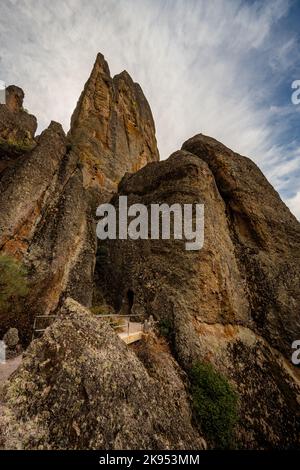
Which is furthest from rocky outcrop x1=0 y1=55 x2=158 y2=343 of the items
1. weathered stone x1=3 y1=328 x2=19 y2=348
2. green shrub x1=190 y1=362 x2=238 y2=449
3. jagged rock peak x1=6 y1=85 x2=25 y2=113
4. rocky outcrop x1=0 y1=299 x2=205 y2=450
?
jagged rock peak x1=6 y1=85 x2=25 y2=113

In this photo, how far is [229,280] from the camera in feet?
43.4

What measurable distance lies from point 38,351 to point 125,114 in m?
32.8

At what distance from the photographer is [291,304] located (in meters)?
13.3

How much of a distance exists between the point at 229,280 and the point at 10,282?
11.3 m

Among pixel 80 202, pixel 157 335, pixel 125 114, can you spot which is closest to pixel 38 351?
pixel 157 335

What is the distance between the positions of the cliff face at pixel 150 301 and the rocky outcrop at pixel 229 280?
0.07 metres

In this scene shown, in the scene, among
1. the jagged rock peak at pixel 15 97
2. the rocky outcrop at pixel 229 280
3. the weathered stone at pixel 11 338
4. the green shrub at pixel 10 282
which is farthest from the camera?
the jagged rock peak at pixel 15 97

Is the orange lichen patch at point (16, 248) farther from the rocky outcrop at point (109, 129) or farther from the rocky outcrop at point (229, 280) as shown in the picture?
the rocky outcrop at point (109, 129)

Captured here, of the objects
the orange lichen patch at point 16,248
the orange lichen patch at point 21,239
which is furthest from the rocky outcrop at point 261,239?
the orange lichen patch at point 16,248

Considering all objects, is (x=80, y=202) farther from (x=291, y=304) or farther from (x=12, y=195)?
(x=291, y=304)

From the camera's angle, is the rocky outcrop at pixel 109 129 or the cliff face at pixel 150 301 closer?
the cliff face at pixel 150 301

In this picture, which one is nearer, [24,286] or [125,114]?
[24,286]

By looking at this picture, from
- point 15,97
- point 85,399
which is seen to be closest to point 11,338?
point 85,399

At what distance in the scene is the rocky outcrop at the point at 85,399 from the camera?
14.3ft
